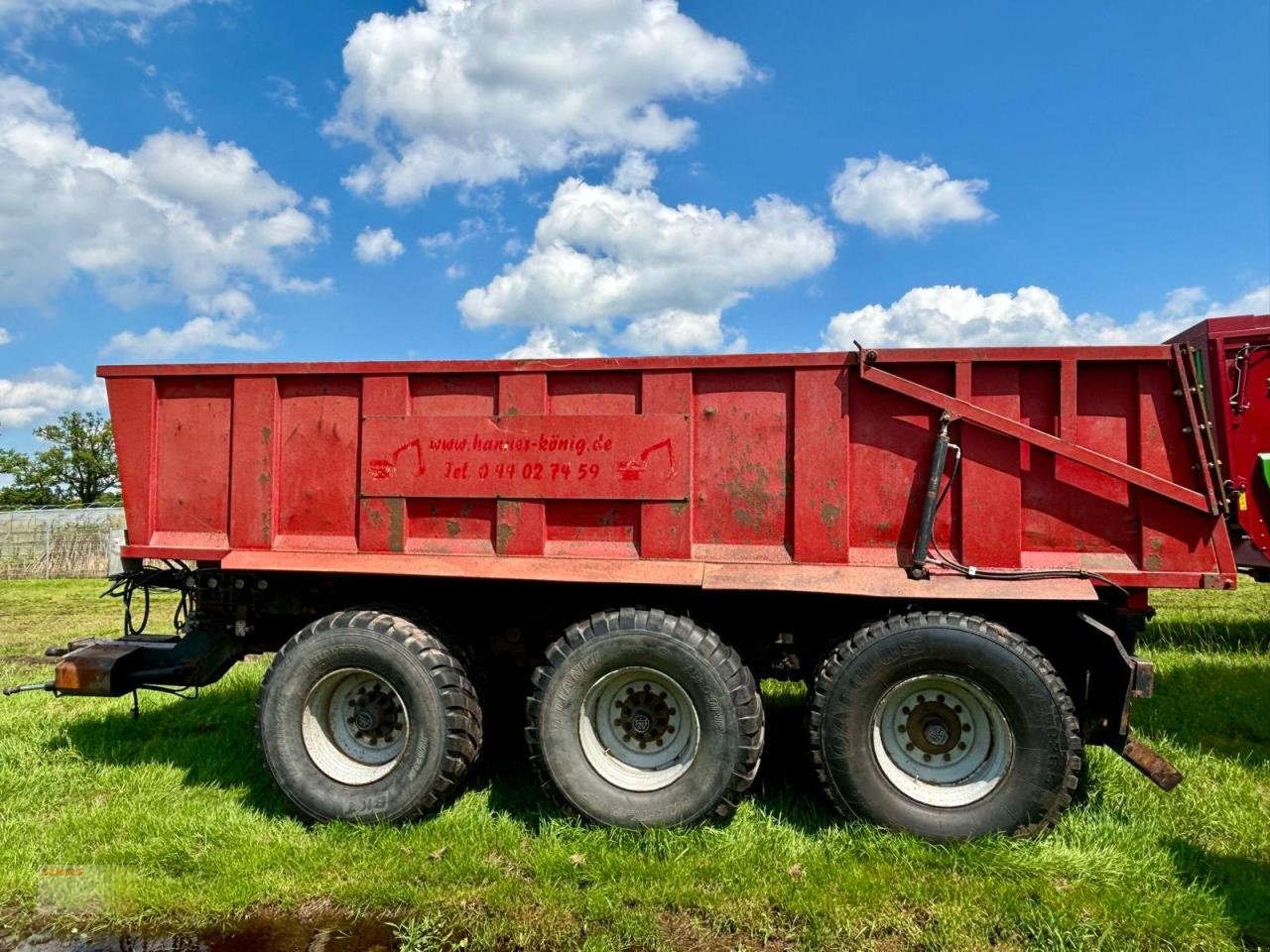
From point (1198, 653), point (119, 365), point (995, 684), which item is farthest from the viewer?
point (1198, 653)

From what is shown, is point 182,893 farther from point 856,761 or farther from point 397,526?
point 856,761

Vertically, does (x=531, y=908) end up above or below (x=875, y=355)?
below

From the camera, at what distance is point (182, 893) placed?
3.61 meters

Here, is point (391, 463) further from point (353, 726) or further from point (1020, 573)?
point (1020, 573)

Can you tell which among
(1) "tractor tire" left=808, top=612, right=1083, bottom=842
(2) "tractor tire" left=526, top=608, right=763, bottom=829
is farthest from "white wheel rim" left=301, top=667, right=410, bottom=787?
(1) "tractor tire" left=808, top=612, right=1083, bottom=842

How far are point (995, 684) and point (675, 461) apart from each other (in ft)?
6.19

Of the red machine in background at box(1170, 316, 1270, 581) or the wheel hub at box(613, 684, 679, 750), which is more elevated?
the red machine in background at box(1170, 316, 1270, 581)

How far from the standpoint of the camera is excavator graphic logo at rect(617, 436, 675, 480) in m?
4.23

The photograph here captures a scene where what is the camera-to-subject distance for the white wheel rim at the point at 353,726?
438 centimetres

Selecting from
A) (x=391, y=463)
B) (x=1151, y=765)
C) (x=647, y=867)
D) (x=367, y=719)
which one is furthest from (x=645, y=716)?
(x=1151, y=765)

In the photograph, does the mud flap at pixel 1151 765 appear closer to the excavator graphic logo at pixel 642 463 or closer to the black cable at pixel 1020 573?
the black cable at pixel 1020 573

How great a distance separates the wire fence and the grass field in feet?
68.1

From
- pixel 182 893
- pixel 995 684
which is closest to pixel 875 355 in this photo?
pixel 995 684

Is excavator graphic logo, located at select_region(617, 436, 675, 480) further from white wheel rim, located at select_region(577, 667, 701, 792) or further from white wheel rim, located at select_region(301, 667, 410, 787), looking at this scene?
white wheel rim, located at select_region(301, 667, 410, 787)
